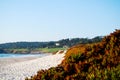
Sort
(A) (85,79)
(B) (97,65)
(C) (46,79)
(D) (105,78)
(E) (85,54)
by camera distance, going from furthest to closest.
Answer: (E) (85,54), (B) (97,65), (C) (46,79), (A) (85,79), (D) (105,78)

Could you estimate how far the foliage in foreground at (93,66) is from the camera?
8.90m

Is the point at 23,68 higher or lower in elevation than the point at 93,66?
lower

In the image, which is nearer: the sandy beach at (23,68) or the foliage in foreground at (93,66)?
the foliage in foreground at (93,66)

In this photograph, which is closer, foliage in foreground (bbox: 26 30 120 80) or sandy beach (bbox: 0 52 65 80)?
foliage in foreground (bbox: 26 30 120 80)

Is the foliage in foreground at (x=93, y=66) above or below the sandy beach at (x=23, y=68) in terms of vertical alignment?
above

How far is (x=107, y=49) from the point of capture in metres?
13.4

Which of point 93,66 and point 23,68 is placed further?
point 23,68

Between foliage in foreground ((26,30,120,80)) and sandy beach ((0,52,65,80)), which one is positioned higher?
foliage in foreground ((26,30,120,80))

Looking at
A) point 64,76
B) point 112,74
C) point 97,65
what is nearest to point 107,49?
point 97,65

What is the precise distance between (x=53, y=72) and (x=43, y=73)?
1.11 ft

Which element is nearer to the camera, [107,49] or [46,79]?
[46,79]

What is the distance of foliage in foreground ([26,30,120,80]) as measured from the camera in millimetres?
8895

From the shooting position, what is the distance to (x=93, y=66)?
10.6m

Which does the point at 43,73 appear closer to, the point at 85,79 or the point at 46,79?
the point at 46,79
